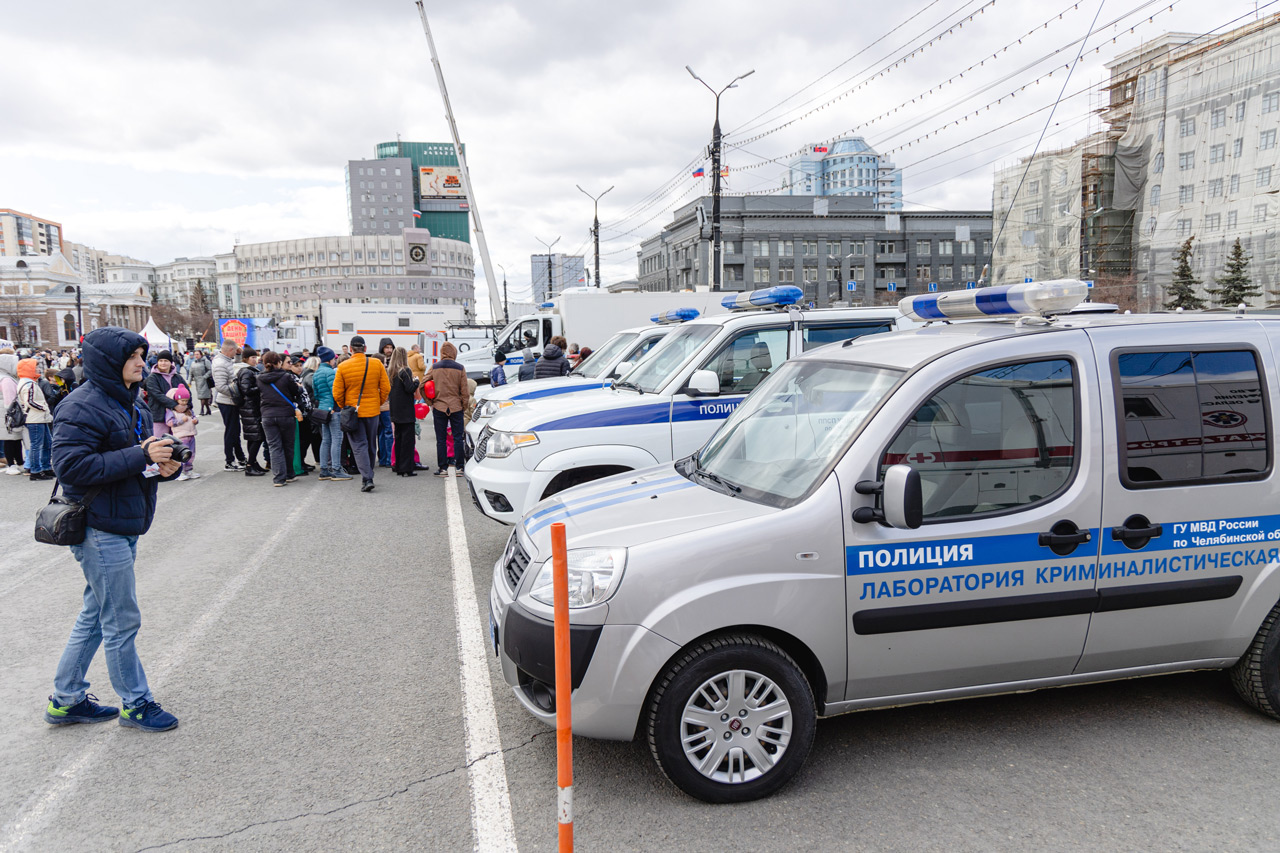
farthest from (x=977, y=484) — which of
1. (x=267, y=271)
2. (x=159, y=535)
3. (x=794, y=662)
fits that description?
(x=267, y=271)

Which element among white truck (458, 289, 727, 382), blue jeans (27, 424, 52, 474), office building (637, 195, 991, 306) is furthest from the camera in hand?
office building (637, 195, 991, 306)

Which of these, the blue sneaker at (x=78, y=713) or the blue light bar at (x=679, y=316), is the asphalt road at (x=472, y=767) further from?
the blue light bar at (x=679, y=316)

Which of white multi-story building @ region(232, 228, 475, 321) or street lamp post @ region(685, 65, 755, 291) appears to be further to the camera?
white multi-story building @ region(232, 228, 475, 321)

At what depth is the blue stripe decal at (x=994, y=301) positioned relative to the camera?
3992 mm

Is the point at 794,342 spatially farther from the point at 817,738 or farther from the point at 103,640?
the point at 103,640

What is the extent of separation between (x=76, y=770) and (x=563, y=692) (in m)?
2.67

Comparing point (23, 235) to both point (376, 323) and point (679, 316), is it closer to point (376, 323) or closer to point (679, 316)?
point (376, 323)

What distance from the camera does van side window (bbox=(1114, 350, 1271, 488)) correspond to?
359 centimetres

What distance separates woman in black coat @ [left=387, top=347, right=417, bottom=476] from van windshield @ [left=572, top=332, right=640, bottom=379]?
7.68 ft

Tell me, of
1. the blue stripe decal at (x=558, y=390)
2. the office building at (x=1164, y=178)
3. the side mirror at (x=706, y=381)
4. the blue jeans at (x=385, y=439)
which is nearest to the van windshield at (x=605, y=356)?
the blue stripe decal at (x=558, y=390)

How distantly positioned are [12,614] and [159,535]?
93.3 inches

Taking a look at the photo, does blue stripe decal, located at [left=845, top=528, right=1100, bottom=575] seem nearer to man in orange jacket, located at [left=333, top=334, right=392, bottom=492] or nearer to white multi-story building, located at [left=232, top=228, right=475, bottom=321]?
man in orange jacket, located at [left=333, top=334, right=392, bottom=492]

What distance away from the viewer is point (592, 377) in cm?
997

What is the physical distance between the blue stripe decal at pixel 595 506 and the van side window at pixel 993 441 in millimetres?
1061
